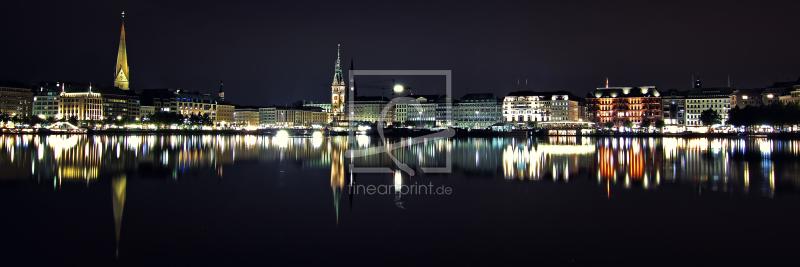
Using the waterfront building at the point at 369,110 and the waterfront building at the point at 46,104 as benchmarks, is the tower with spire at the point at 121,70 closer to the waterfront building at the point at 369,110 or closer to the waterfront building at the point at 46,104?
the waterfront building at the point at 46,104

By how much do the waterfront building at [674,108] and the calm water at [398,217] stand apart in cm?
9161

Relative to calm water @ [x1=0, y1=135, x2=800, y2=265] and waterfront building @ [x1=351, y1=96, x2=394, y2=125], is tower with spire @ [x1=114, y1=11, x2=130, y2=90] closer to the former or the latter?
waterfront building @ [x1=351, y1=96, x2=394, y2=125]

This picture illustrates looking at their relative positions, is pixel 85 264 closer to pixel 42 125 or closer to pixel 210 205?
pixel 210 205

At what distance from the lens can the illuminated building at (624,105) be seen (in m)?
105

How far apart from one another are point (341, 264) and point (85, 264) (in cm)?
414

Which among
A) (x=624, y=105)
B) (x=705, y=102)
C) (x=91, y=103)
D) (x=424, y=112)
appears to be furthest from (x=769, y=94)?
(x=91, y=103)

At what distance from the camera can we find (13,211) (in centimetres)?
1252

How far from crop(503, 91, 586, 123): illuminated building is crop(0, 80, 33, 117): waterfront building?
98.5 m

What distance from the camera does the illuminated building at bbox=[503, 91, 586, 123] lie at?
11519 cm

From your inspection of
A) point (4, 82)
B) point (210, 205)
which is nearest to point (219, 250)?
point (210, 205)

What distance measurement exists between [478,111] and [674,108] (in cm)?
4197

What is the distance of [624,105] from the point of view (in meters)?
107

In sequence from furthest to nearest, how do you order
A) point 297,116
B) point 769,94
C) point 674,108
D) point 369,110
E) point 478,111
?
point 297,116
point 369,110
point 478,111
point 674,108
point 769,94

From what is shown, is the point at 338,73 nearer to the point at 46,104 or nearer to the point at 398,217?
the point at 46,104
